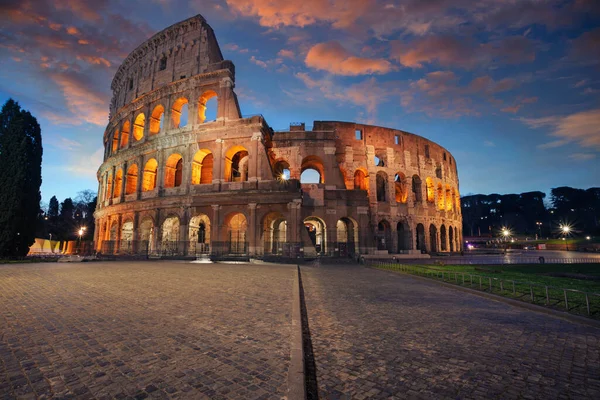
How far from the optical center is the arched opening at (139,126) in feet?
101

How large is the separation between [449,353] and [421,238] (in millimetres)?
32930

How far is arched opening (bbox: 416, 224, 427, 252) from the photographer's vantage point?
3378 centimetres

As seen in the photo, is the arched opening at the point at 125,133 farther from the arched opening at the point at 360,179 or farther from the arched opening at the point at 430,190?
the arched opening at the point at 430,190

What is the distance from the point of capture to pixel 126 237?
29516mm

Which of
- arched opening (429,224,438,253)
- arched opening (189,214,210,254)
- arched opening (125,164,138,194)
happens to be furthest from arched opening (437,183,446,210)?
arched opening (125,164,138,194)

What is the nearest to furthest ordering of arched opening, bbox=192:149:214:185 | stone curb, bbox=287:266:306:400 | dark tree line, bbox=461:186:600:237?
stone curb, bbox=287:266:306:400 < arched opening, bbox=192:149:214:185 < dark tree line, bbox=461:186:600:237

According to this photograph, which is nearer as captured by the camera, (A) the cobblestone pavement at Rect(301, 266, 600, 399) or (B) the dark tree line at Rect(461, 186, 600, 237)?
(A) the cobblestone pavement at Rect(301, 266, 600, 399)

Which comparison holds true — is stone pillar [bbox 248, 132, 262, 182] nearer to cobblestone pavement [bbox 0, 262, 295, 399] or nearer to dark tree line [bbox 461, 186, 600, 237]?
cobblestone pavement [bbox 0, 262, 295, 399]

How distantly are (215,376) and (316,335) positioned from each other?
6.68 ft

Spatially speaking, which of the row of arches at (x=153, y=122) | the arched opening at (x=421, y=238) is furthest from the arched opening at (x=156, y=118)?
the arched opening at (x=421, y=238)

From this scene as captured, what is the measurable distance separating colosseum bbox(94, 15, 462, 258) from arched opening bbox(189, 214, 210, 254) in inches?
5.3

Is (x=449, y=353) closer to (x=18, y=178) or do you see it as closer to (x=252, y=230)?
(x=252, y=230)

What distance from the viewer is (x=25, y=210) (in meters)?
23.1

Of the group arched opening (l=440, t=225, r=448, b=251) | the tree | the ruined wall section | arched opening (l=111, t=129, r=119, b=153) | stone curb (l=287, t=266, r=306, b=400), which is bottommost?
stone curb (l=287, t=266, r=306, b=400)
